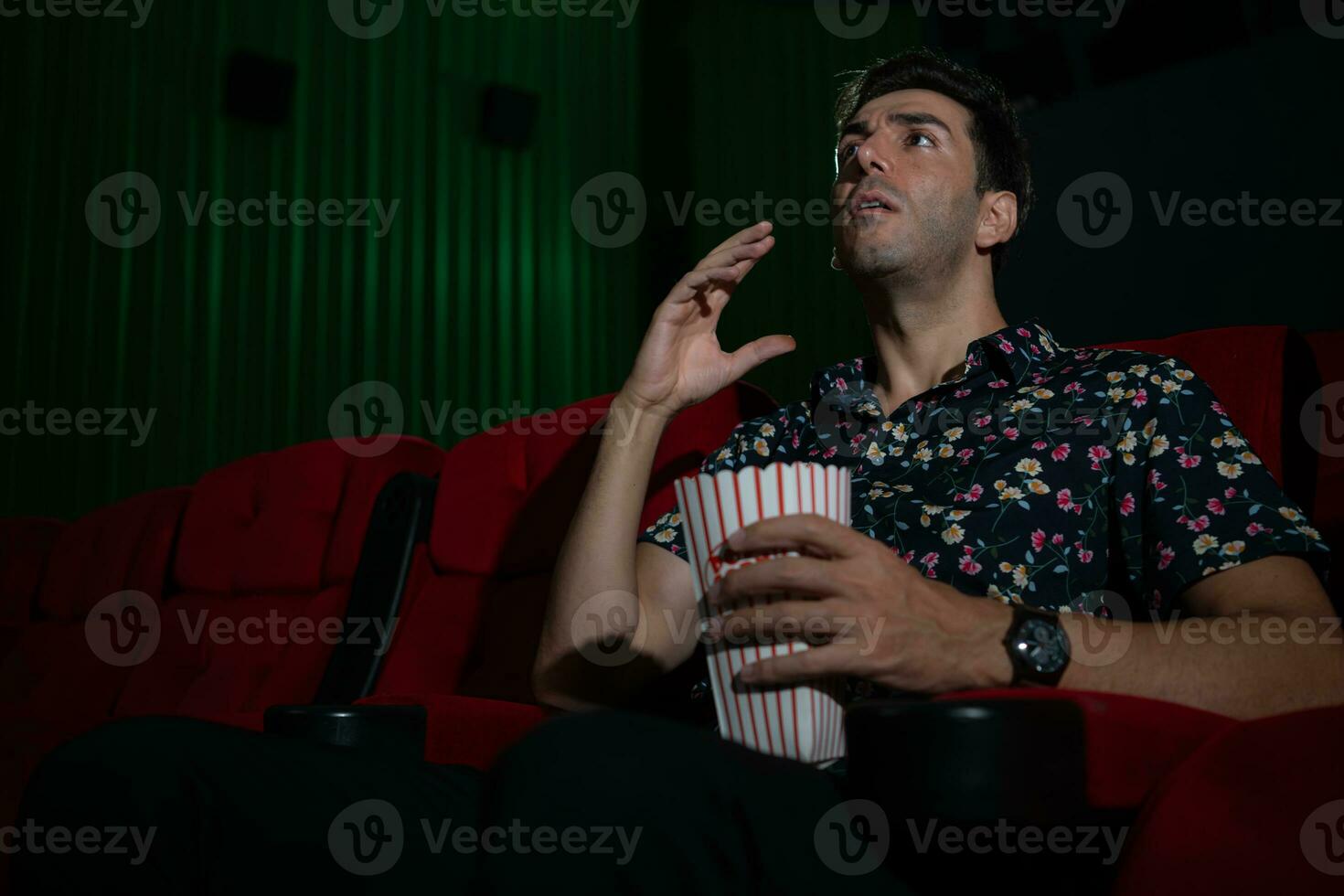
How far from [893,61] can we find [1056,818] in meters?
1.29

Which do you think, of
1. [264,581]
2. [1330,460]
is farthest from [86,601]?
[1330,460]

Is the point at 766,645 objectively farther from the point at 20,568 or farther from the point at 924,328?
the point at 20,568

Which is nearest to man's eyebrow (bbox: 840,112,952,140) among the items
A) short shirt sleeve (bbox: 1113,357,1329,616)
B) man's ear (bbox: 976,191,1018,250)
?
man's ear (bbox: 976,191,1018,250)

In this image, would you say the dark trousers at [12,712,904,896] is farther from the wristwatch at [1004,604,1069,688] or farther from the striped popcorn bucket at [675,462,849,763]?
the wristwatch at [1004,604,1069,688]

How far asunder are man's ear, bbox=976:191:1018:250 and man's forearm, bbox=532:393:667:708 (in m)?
0.58

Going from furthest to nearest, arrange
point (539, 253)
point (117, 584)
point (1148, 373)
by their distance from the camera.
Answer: point (539, 253) → point (117, 584) → point (1148, 373)

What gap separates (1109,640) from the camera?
2.94ft

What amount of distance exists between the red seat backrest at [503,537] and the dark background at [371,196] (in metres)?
1.62

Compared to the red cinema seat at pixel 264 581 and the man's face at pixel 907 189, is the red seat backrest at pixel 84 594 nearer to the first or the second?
the red cinema seat at pixel 264 581

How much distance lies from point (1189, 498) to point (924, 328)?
0.48 m

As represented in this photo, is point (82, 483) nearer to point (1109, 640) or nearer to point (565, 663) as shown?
point (565, 663)

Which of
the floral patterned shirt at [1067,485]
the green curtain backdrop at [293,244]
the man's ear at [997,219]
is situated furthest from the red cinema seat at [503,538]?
the green curtain backdrop at [293,244]

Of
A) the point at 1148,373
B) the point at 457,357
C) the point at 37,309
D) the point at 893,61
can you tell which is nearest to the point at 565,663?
the point at 1148,373

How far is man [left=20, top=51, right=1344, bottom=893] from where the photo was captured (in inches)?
27.4
